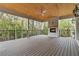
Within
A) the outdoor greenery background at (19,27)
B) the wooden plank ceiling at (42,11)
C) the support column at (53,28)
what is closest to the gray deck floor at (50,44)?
the support column at (53,28)

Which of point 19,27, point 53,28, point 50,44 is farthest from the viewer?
point 50,44

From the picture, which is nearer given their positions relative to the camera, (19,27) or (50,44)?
(19,27)

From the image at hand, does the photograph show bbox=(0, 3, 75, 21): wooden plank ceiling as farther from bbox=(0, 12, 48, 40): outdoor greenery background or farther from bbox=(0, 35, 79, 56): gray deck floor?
bbox=(0, 35, 79, 56): gray deck floor

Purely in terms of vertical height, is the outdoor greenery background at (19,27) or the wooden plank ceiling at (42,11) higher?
the wooden plank ceiling at (42,11)

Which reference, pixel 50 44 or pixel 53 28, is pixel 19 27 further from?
pixel 50 44

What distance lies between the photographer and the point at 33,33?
5957mm

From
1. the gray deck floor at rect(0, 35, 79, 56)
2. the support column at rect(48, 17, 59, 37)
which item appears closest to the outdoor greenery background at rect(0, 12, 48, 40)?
the support column at rect(48, 17, 59, 37)

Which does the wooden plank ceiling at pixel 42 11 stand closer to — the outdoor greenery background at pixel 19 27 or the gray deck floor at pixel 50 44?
the outdoor greenery background at pixel 19 27

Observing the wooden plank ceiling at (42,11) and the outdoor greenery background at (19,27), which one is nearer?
the outdoor greenery background at (19,27)

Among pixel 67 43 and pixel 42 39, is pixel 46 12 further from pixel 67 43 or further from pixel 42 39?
pixel 67 43

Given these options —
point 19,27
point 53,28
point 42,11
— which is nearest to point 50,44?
point 53,28

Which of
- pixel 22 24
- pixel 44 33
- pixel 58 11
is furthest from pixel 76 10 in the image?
pixel 22 24

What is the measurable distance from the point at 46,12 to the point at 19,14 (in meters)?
1.04

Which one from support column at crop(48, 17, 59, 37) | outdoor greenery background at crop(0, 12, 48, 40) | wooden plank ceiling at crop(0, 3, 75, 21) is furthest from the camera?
support column at crop(48, 17, 59, 37)
